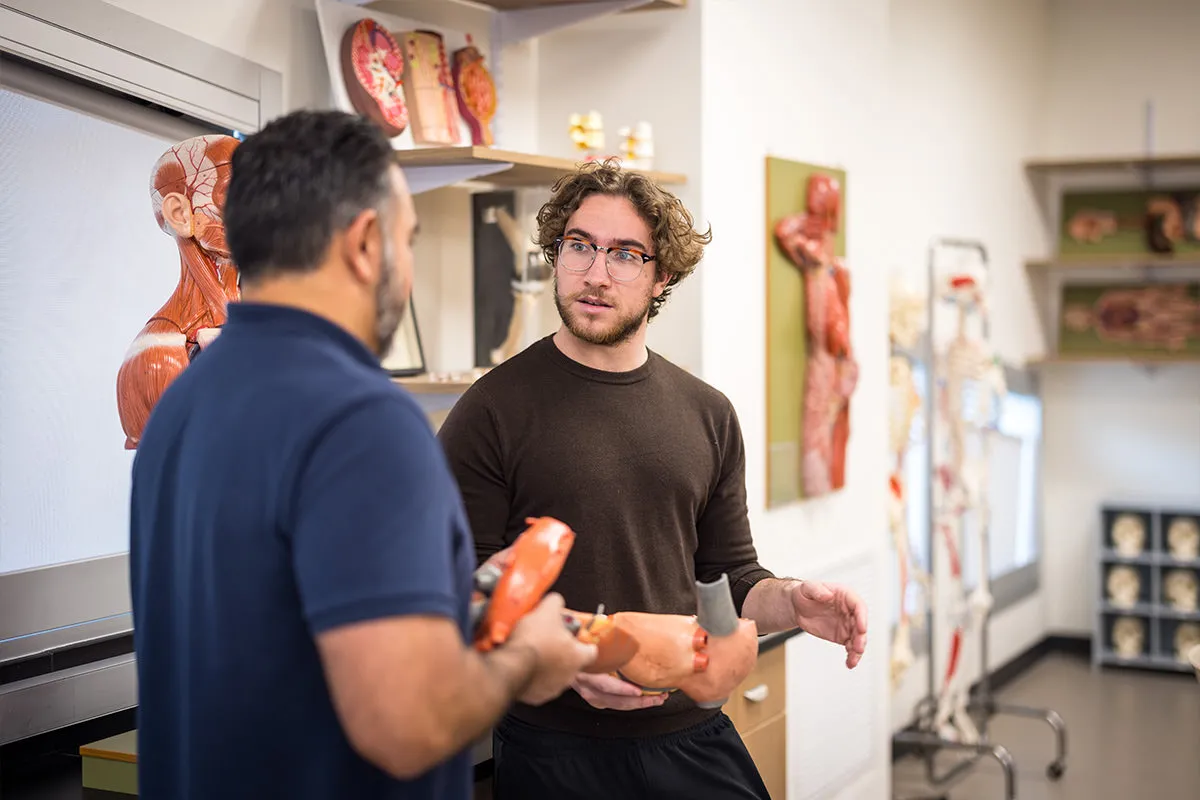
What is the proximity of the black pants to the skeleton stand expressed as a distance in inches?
109

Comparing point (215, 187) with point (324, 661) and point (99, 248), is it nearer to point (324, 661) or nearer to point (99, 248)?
point (99, 248)

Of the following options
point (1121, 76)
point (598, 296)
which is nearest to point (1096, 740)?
point (1121, 76)

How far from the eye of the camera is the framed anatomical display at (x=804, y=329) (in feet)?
11.4

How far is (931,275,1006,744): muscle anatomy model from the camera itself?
480 centimetres

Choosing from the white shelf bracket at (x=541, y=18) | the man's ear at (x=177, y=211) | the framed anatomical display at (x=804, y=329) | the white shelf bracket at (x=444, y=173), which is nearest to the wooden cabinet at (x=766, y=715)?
the framed anatomical display at (x=804, y=329)

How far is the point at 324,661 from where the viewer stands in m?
1.07

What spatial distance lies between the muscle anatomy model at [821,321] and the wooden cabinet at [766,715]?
64 centimetres

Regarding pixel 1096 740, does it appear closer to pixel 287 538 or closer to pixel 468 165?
pixel 468 165

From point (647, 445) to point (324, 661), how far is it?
1.06 m

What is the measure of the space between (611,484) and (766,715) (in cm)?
138

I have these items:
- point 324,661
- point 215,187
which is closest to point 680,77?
point 215,187

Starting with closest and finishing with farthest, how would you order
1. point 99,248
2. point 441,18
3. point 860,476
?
1. point 99,248
2. point 441,18
3. point 860,476

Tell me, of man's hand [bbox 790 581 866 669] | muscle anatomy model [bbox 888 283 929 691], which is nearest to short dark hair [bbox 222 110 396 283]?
man's hand [bbox 790 581 866 669]

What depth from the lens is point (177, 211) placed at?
72.0 inches
